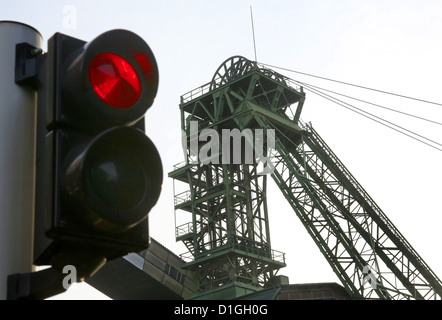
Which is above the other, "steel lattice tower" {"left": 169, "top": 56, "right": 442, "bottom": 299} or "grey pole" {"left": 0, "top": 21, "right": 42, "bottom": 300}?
"steel lattice tower" {"left": 169, "top": 56, "right": 442, "bottom": 299}

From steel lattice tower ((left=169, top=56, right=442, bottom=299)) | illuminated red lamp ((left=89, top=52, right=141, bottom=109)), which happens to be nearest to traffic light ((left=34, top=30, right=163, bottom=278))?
illuminated red lamp ((left=89, top=52, right=141, bottom=109))

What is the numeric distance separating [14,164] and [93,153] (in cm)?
34

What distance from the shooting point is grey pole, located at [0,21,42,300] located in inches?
79.6

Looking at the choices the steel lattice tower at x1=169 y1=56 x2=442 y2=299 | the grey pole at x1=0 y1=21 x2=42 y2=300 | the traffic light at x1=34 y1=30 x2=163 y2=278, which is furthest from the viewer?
the steel lattice tower at x1=169 y1=56 x2=442 y2=299

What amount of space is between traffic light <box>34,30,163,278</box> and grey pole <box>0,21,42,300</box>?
47mm

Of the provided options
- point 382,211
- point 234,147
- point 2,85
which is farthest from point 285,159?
point 2,85

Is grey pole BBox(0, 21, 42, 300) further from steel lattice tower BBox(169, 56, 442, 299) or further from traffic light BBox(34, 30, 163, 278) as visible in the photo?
steel lattice tower BBox(169, 56, 442, 299)

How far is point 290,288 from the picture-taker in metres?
16.0

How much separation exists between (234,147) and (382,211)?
9.28 metres

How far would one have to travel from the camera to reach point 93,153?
1901 mm

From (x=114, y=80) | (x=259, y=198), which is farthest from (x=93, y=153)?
(x=259, y=198)

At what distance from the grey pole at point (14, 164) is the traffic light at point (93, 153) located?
0.15 feet

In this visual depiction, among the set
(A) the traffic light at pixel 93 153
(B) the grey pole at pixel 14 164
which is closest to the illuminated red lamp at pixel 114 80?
(A) the traffic light at pixel 93 153

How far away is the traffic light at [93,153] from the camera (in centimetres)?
187
